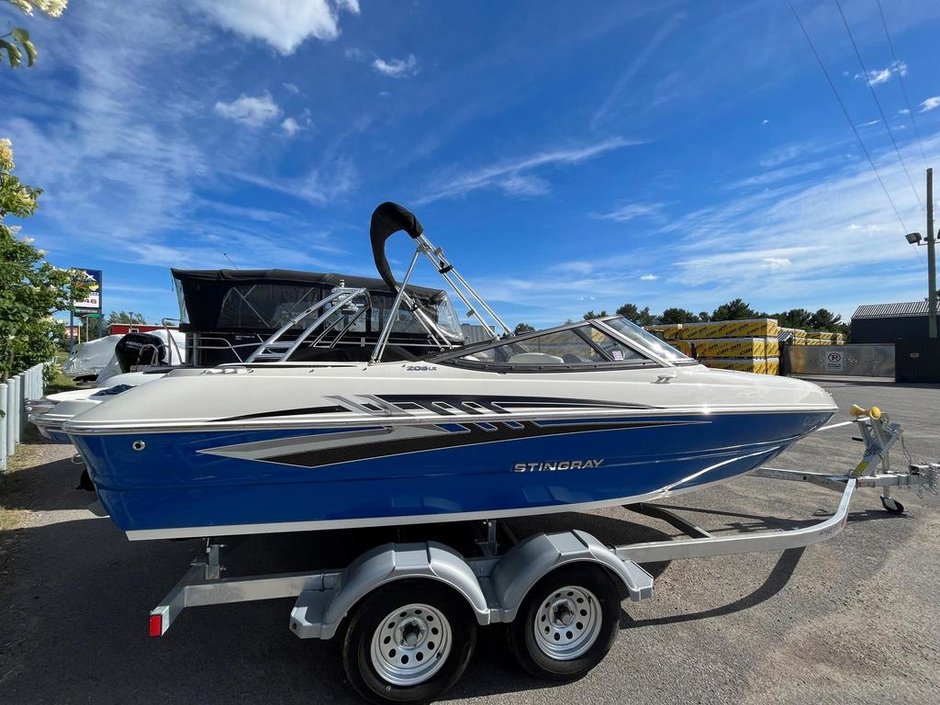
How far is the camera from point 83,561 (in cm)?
389

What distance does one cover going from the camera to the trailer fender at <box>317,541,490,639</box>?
237 centimetres

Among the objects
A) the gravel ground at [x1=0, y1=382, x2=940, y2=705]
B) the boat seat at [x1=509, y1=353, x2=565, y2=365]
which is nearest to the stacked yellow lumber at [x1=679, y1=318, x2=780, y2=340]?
the gravel ground at [x1=0, y1=382, x2=940, y2=705]

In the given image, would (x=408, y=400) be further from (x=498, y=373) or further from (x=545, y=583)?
(x=545, y=583)

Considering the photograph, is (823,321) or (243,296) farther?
(823,321)

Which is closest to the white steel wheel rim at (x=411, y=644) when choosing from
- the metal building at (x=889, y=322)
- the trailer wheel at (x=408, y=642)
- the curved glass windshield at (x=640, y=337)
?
the trailer wheel at (x=408, y=642)

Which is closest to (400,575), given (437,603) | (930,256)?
(437,603)

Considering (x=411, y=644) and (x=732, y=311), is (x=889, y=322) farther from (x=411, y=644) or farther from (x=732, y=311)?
(x=411, y=644)

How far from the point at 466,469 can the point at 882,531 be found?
425cm

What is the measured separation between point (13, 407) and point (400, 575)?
7292 mm

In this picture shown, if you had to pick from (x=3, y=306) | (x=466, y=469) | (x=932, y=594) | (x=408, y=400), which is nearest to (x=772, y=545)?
(x=932, y=594)

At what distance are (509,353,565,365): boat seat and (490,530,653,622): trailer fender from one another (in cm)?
102

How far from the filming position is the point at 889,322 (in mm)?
44938

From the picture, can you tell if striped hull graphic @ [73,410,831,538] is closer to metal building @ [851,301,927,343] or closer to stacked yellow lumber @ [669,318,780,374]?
stacked yellow lumber @ [669,318,780,374]

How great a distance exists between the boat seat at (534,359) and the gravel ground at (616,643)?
65.8 inches
